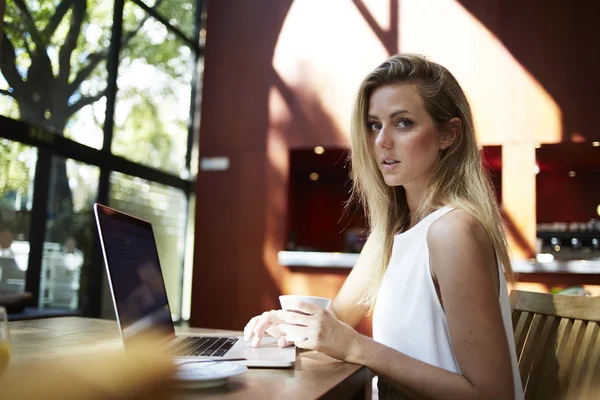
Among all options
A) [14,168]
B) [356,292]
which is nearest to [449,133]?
[356,292]

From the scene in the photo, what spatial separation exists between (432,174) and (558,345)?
0.45 meters

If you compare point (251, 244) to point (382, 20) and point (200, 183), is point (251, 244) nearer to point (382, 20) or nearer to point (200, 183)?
point (200, 183)

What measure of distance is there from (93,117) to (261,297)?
2123 millimetres

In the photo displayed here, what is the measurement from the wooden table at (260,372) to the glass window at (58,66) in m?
2.96

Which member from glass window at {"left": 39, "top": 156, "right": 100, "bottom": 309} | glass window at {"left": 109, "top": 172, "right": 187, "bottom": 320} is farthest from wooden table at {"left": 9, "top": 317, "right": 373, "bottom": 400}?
glass window at {"left": 109, "top": 172, "right": 187, "bottom": 320}

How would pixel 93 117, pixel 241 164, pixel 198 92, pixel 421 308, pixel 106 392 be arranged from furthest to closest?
pixel 198 92, pixel 241 164, pixel 93 117, pixel 421 308, pixel 106 392

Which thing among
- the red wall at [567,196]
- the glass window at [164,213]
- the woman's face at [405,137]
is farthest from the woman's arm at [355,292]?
the red wall at [567,196]

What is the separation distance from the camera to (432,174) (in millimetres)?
1344

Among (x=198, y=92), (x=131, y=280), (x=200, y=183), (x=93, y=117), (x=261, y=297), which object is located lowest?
(x=261, y=297)

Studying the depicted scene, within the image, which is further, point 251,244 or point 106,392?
point 251,244

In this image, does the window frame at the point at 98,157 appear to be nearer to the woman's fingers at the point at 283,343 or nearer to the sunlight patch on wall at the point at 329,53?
the sunlight patch on wall at the point at 329,53

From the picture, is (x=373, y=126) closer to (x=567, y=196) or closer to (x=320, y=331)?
(x=320, y=331)

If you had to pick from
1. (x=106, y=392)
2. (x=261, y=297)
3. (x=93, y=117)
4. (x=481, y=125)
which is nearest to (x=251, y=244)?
(x=261, y=297)

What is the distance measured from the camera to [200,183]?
5.64 m
